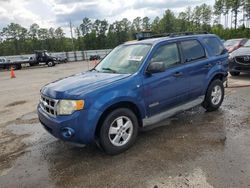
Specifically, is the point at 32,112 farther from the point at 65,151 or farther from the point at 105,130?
the point at 105,130

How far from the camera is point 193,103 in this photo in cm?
538

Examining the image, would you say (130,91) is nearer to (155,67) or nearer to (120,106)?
(120,106)

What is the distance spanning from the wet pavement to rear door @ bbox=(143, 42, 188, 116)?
63 cm

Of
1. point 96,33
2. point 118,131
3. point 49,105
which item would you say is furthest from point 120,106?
point 96,33

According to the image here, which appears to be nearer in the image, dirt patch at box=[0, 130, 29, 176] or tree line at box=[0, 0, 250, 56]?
dirt patch at box=[0, 130, 29, 176]

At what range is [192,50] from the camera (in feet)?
17.8

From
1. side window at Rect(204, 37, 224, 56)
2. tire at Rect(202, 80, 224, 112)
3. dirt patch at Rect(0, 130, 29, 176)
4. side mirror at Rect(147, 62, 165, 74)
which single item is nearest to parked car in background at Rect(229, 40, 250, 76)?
side window at Rect(204, 37, 224, 56)

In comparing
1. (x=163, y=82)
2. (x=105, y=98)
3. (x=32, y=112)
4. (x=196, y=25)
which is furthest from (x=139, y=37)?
(x=196, y=25)

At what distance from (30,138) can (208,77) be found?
401 centimetres

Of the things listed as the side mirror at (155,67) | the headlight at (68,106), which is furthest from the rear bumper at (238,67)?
the headlight at (68,106)

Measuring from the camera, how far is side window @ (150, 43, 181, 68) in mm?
4732

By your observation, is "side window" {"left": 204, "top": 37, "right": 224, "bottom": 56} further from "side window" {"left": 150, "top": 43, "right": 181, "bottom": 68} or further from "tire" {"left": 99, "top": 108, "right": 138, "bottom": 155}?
"tire" {"left": 99, "top": 108, "right": 138, "bottom": 155}

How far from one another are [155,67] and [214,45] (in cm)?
244

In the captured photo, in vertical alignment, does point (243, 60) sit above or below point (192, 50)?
below
